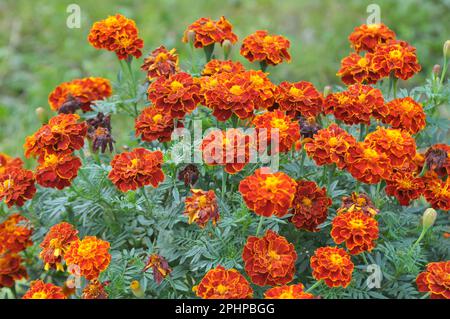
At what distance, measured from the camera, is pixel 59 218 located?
2.25 metres

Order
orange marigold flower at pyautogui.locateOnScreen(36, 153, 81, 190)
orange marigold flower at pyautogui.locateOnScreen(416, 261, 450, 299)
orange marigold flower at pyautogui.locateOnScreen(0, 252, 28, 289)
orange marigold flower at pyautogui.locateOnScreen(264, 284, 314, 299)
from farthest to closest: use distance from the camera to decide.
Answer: orange marigold flower at pyautogui.locateOnScreen(0, 252, 28, 289)
orange marigold flower at pyautogui.locateOnScreen(36, 153, 81, 190)
orange marigold flower at pyautogui.locateOnScreen(416, 261, 450, 299)
orange marigold flower at pyautogui.locateOnScreen(264, 284, 314, 299)

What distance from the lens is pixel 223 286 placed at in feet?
5.17

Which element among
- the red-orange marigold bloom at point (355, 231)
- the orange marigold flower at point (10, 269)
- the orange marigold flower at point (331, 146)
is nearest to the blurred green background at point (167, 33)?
the orange marigold flower at point (10, 269)

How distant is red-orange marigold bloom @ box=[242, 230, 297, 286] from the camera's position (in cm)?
167

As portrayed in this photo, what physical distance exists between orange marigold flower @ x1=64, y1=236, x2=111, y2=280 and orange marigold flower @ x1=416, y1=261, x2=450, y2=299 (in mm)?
882

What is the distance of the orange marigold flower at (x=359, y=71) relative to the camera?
2.09 m

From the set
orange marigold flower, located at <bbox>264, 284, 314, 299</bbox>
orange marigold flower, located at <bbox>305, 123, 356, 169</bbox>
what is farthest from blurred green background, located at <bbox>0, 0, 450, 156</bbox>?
orange marigold flower, located at <bbox>264, 284, 314, 299</bbox>

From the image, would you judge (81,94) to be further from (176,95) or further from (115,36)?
(176,95)

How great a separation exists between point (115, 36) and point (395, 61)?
0.94 meters

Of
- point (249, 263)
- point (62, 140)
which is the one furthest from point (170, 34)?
point (249, 263)

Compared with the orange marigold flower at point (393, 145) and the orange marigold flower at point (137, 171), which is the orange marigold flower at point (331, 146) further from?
the orange marigold flower at point (137, 171)

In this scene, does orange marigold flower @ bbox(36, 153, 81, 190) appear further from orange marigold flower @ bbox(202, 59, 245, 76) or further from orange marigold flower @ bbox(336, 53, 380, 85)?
orange marigold flower @ bbox(336, 53, 380, 85)

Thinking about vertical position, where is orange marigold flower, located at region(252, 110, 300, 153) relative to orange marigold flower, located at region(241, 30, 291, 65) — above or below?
below

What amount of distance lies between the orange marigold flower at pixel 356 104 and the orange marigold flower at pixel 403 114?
3 cm
